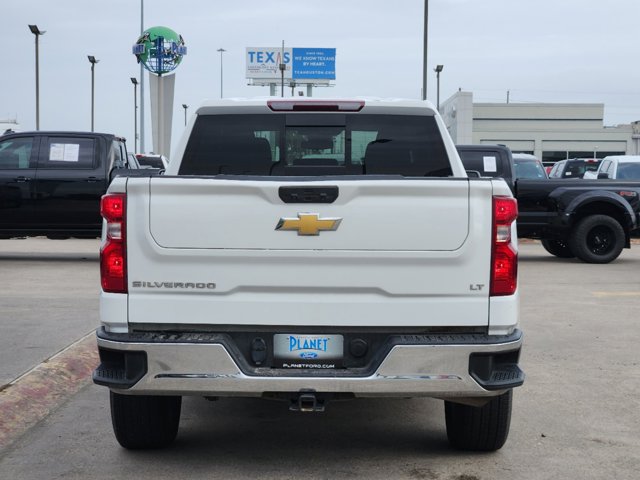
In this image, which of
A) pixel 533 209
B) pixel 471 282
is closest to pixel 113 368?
pixel 471 282

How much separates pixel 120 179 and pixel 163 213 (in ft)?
0.93

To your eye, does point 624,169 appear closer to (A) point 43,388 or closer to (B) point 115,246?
(A) point 43,388

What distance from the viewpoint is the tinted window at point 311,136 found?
6.12m

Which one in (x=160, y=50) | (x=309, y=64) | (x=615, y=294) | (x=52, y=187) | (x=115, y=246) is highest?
(x=309, y=64)

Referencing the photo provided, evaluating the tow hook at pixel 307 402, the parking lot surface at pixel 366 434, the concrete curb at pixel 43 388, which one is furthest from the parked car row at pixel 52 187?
the tow hook at pixel 307 402

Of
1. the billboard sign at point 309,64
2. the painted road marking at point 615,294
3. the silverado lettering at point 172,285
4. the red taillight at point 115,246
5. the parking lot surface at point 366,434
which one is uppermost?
the billboard sign at point 309,64

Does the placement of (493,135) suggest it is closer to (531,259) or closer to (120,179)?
(531,259)

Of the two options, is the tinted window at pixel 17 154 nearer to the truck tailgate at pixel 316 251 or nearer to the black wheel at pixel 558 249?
the black wheel at pixel 558 249

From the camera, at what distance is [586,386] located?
7.30 metres

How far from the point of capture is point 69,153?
16609 mm

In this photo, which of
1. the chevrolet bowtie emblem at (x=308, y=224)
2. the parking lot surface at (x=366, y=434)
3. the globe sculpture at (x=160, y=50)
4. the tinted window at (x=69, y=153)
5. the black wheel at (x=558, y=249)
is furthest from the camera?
the globe sculpture at (x=160, y=50)

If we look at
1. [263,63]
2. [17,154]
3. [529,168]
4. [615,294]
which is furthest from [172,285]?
[263,63]

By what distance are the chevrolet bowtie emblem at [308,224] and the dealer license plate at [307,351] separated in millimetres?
509

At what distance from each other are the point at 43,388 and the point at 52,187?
32.9 ft
